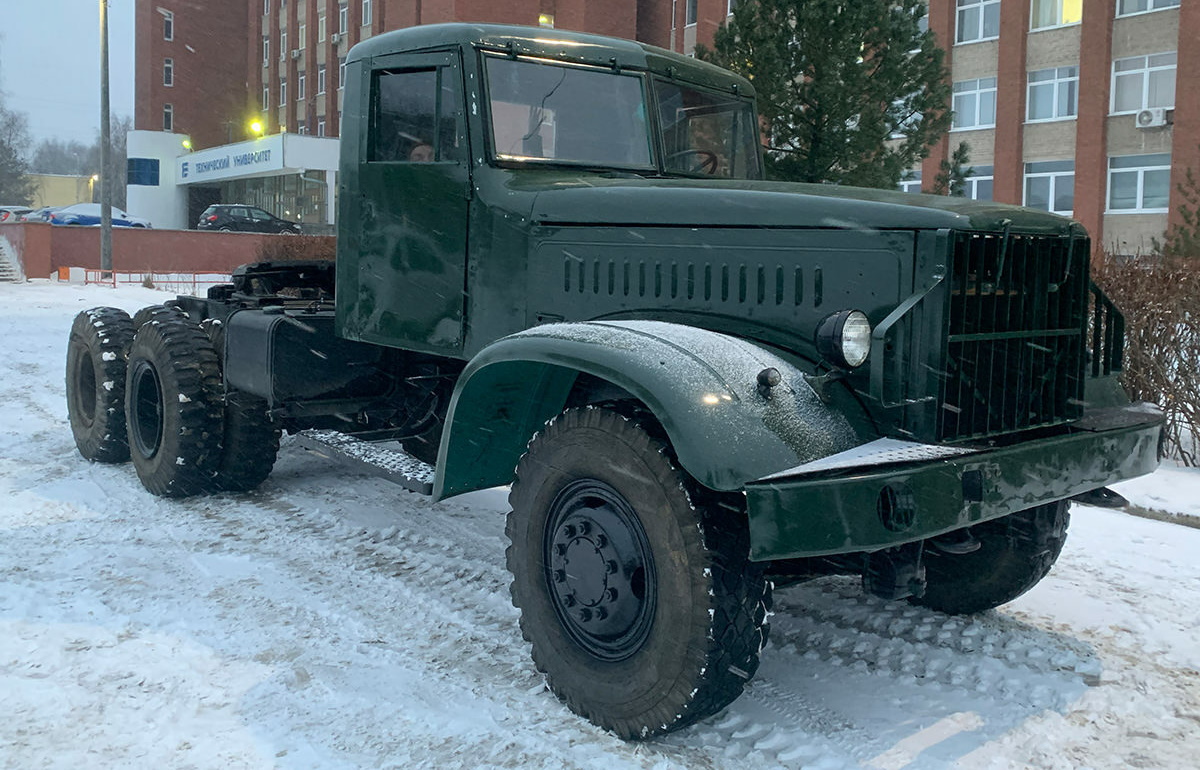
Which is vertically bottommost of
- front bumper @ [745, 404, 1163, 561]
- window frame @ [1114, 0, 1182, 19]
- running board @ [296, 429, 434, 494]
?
running board @ [296, 429, 434, 494]

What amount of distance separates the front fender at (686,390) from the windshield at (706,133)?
1.35m

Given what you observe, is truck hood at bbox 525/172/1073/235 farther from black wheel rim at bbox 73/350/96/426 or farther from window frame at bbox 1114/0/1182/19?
window frame at bbox 1114/0/1182/19

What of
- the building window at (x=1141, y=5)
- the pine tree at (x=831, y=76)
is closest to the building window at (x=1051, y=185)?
the building window at (x=1141, y=5)

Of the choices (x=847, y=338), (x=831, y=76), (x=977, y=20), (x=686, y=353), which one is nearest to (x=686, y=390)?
(x=686, y=353)

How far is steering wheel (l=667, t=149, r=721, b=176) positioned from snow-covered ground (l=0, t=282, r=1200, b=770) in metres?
1.92

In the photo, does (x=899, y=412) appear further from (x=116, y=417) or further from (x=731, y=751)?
(x=116, y=417)

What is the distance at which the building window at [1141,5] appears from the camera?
27.5 m

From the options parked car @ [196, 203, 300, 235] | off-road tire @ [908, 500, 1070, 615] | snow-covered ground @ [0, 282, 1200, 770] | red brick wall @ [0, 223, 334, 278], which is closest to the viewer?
snow-covered ground @ [0, 282, 1200, 770]

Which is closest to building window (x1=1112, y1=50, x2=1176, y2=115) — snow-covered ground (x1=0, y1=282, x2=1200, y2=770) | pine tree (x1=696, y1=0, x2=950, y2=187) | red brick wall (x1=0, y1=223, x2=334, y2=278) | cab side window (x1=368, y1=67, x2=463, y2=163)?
pine tree (x1=696, y1=0, x2=950, y2=187)

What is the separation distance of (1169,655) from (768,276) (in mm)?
2134

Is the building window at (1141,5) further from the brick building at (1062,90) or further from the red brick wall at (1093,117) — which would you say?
the red brick wall at (1093,117)

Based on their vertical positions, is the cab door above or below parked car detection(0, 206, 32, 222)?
below

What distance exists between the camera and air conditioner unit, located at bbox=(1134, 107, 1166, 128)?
27.9 meters

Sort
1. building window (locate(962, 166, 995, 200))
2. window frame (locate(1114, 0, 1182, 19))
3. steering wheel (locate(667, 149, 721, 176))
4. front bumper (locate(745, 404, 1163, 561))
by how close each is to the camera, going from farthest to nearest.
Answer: building window (locate(962, 166, 995, 200)) < window frame (locate(1114, 0, 1182, 19)) < steering wheel (locate(667, 149, 721, 176)) < front bumper (locate(745, 404, 1163, 561))
